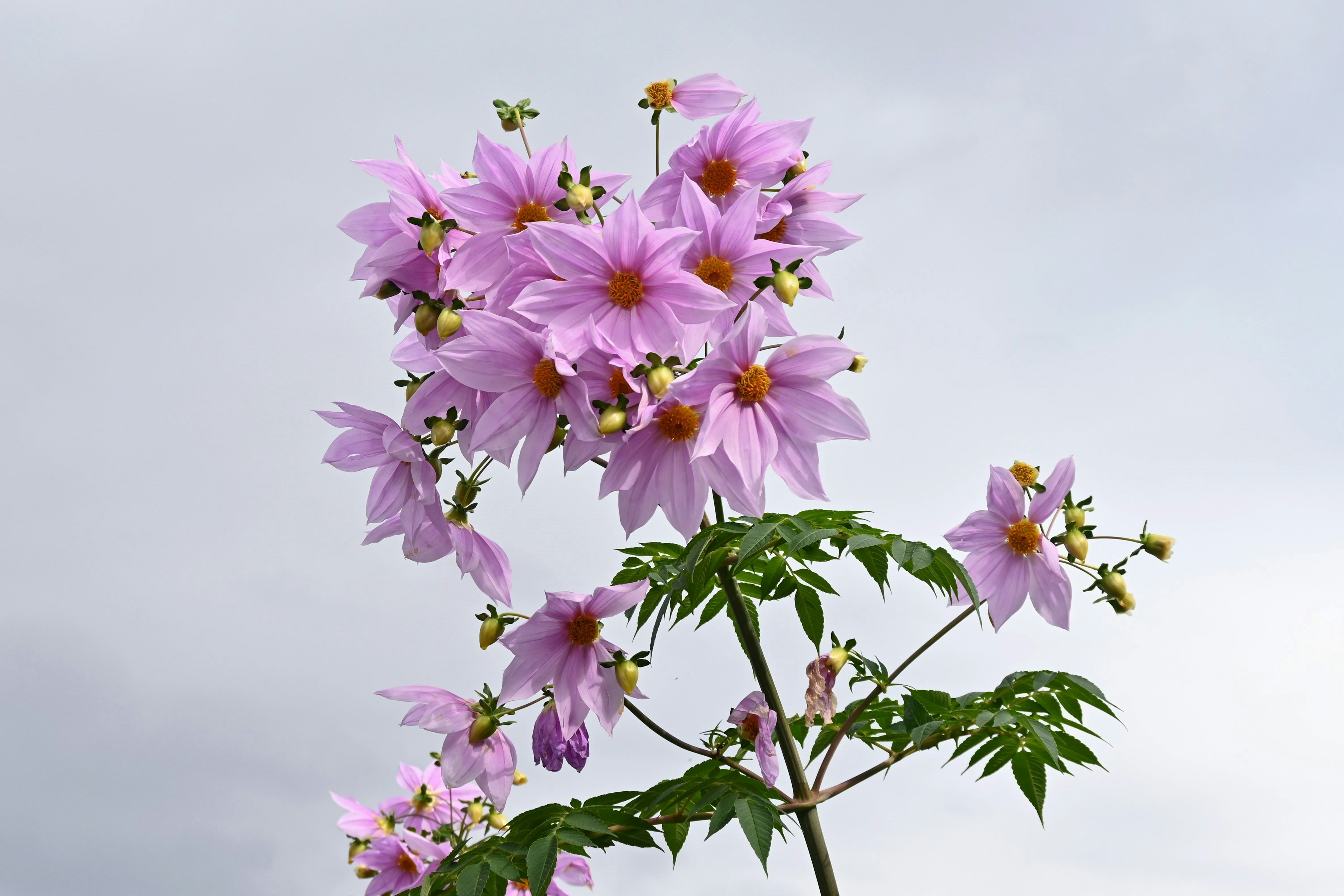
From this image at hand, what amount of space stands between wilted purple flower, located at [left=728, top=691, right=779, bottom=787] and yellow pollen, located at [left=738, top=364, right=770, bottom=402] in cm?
81

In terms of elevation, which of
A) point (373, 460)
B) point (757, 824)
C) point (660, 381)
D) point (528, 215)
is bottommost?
point (757, 824)

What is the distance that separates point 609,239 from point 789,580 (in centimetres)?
93

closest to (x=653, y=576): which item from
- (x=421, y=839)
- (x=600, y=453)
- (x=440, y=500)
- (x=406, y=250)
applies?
(x=600, y=453)

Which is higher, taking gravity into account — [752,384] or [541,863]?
[752,384]

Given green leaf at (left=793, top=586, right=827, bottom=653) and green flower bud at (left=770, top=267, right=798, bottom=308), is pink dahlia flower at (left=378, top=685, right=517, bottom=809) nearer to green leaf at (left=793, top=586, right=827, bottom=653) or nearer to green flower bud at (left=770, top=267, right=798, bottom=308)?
green leaf at (left=793, top=586, right=827, bottom=653)

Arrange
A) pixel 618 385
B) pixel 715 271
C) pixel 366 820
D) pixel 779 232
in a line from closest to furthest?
1. pixel 618 385
2. pixel 715 271
3. pixel 779 232
4. pixel 366 820

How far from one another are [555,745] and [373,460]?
0.80m

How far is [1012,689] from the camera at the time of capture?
2.51m

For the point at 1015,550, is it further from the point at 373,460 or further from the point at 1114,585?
the point at 373,460

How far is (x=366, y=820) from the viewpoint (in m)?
3.70

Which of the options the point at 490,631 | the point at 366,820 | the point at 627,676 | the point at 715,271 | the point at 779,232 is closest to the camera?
the point at 715,271

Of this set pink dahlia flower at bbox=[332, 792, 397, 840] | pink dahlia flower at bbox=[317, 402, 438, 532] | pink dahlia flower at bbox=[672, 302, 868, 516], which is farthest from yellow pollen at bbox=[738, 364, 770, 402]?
pink dahlia flower at bbox=[332, 792, 397, 840]

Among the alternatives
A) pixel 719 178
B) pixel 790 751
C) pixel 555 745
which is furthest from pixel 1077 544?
pixel 555 745

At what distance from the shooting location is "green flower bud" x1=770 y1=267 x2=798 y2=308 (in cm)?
197
